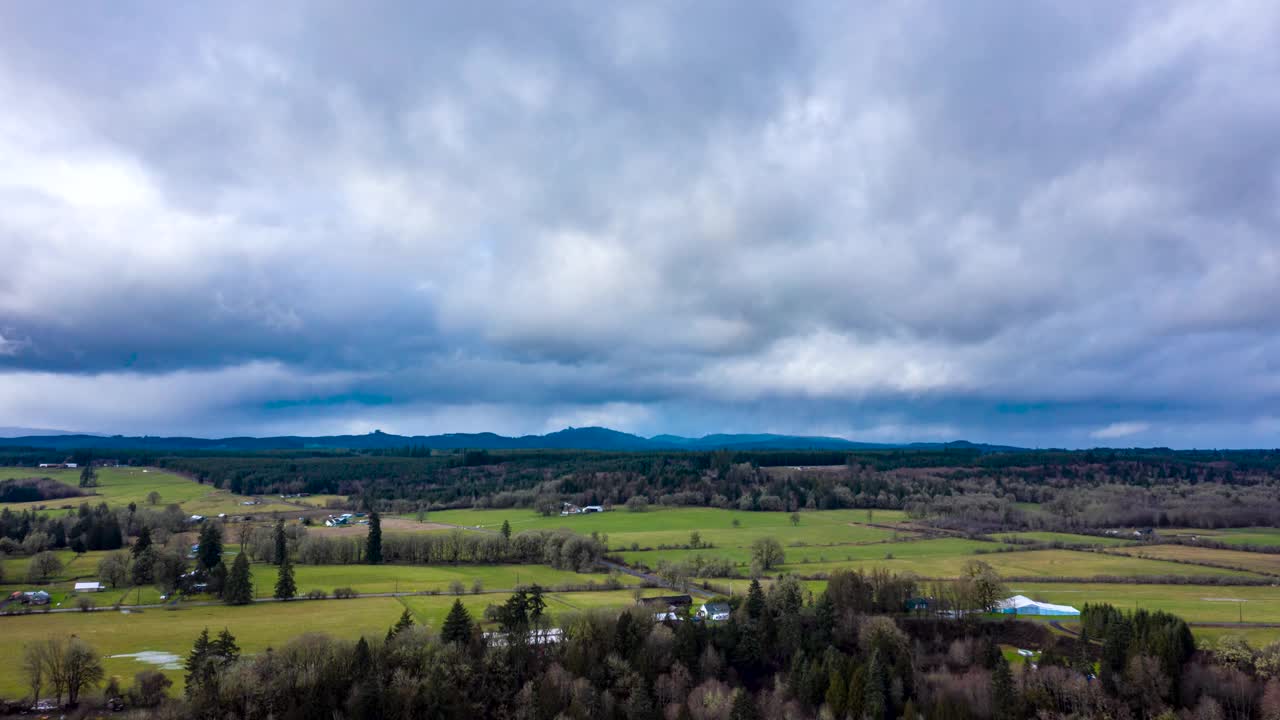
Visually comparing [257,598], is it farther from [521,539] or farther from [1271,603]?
[1271,603]

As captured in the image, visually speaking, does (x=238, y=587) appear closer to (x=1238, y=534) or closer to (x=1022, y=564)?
(x=1022, y=564)

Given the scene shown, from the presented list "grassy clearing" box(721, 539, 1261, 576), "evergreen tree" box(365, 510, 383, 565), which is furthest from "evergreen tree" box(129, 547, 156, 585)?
"grassy clearing" box(721, 539, 1261, 576)

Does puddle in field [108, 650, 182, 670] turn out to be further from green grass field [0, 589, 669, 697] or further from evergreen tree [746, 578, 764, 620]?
evergreen tree [746, 578, 764, 620]

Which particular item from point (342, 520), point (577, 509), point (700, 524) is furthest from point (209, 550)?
point (700, 524)

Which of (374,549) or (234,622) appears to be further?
(374,549)

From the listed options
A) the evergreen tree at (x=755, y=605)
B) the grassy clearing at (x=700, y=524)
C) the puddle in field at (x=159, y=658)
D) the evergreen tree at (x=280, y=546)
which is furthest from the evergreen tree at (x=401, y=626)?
the grassy clearing at (x=700, y=524)

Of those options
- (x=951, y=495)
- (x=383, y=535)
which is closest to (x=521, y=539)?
(x=383, y=535)
